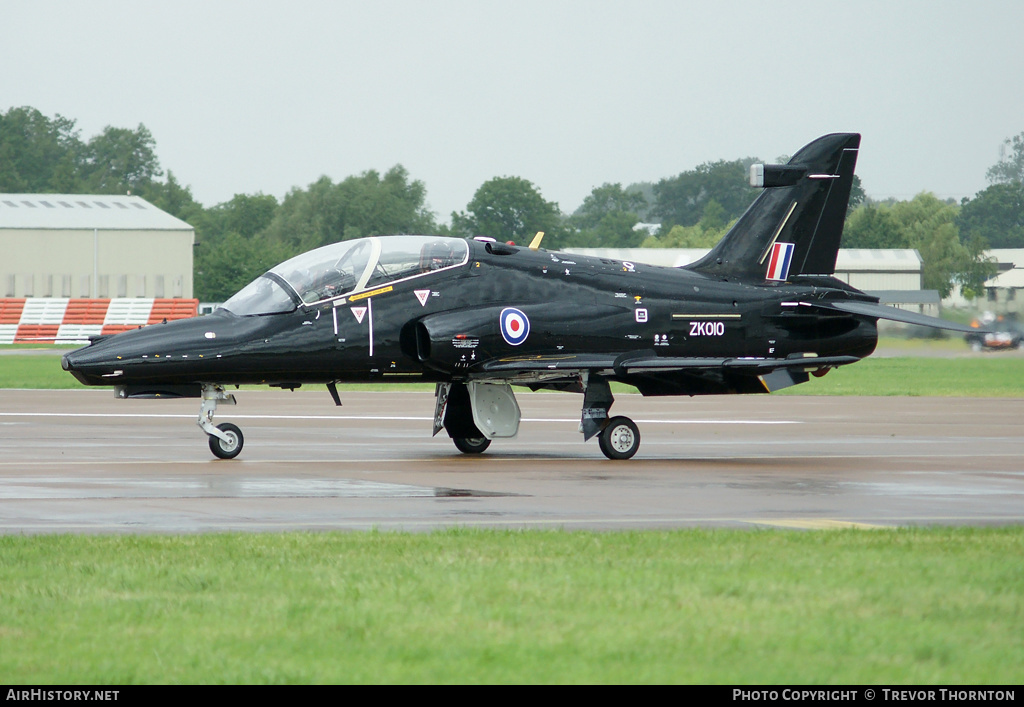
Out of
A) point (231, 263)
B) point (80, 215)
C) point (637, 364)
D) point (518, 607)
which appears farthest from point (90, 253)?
point (518, 607)

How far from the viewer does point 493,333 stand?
18.6 meters

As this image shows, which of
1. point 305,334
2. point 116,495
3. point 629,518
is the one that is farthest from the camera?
point 305,334

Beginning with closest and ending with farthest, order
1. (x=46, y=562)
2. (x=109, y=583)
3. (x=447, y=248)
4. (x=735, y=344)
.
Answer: (x=109, y=583) → (x=46, y=562) → (x=447, y=248) → (x=735, y=344)

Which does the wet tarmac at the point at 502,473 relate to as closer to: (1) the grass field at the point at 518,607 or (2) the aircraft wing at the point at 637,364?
(2) the aircraft wing at the point at 637,364

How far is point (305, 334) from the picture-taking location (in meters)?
17.7

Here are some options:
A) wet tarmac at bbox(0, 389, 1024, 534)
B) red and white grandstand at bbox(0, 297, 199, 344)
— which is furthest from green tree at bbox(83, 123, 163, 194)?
wet tarmac at bbox(0, 389, 1024, 534)

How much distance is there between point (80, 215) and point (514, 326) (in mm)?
86663

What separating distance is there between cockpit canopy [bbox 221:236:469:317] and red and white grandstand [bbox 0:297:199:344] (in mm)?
58276

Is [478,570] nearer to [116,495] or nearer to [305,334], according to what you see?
[116,495]

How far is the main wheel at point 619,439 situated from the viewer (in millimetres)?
18609

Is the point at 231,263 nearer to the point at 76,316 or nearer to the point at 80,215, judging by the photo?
the point at 80,215

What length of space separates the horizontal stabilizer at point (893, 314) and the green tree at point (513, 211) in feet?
309
